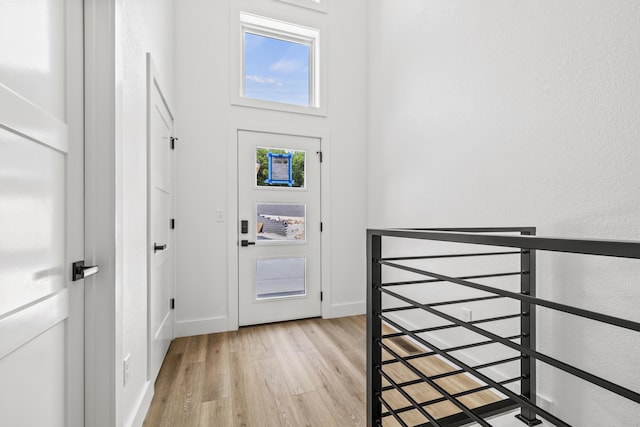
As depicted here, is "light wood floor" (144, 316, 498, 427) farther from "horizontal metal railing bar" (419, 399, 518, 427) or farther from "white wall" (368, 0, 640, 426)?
"white wall" (368, 0, 640, 426)

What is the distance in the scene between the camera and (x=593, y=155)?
1.39 meters

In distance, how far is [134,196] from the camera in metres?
1.55

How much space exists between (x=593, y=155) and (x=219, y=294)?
2792mm

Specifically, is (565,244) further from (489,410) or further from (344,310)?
(344,310)

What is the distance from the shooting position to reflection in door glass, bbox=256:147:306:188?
3021mm

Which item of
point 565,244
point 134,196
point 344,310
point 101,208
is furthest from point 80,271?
point 344,310

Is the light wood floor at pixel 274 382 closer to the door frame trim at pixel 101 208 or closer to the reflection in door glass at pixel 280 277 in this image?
the reflection in door glass at pixel 280 277

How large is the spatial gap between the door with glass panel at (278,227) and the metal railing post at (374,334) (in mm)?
1959

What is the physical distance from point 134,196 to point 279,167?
5.44ft

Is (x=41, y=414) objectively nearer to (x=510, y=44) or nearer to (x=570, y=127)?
(x=570, y=127)

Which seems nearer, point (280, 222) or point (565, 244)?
point (565, 244)

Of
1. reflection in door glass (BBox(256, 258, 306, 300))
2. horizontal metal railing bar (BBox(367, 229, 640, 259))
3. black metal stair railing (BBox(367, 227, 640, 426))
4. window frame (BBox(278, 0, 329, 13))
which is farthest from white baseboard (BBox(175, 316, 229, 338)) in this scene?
window frame (BBox(278, 0, 329, 13))

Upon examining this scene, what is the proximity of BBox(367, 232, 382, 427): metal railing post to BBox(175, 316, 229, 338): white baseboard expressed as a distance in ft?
6.56

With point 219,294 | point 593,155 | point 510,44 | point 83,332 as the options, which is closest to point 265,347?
point 219,294
